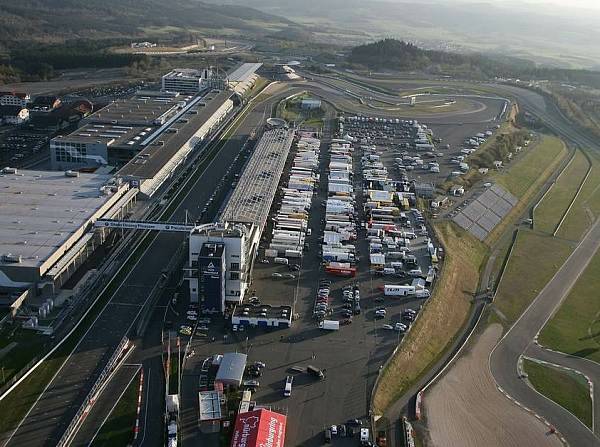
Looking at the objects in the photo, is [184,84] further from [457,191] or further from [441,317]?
[441,317]

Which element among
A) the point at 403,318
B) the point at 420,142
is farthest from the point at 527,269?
the point at 420,142

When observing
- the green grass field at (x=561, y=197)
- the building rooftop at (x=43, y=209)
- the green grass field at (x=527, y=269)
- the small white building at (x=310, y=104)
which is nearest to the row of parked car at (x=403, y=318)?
the green grass field at (x=527, y=269)

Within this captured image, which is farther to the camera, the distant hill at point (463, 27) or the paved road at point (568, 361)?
the distant hill at point (463, 27)

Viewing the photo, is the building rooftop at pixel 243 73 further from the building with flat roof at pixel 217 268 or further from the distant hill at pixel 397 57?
the building with flat roof at pixel 217 268

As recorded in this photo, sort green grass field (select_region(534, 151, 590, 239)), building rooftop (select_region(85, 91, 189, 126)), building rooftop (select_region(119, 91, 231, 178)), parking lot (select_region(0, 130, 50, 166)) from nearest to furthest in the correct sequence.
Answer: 1. building rooftop (select_region(119, 91, 231, 178))
2. green grass field (select_region(534, 151, 590, 239))
3. parking lot (select_region(0, 130, 50, 166))
4. building rooftop (select_region(85, 91, 189, 126))

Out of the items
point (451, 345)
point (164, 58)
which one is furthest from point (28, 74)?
point (451, 345)

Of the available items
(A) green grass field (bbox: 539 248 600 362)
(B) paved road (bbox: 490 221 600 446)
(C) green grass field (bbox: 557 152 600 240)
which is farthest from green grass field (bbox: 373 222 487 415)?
(C) green grass field (bbox: 557 152 600 240)

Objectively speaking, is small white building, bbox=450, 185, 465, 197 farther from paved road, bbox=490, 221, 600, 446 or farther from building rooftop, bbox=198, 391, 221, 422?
building rooftop, bbox=198, 391, 221, 422
